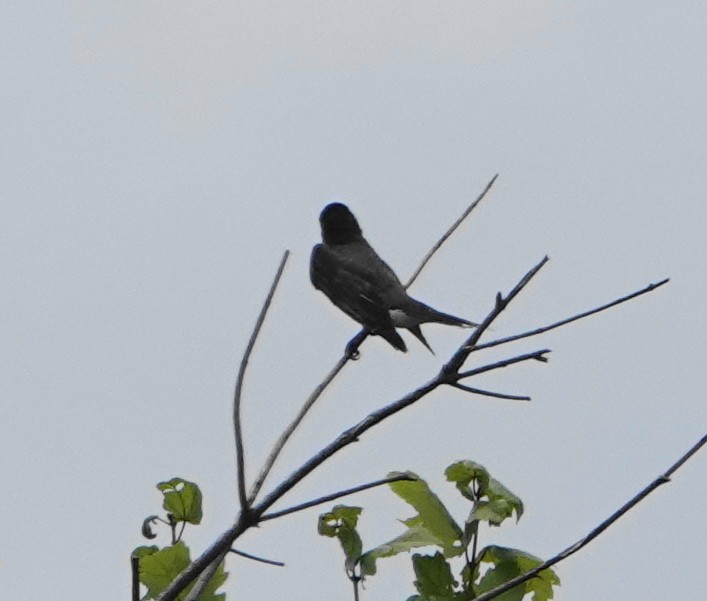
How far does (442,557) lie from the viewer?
3738mm

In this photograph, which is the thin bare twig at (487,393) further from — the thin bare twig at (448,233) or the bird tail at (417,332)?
the bird tail at (417,332)

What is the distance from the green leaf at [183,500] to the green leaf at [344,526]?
363 mm

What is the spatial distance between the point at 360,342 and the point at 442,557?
5.17 metres

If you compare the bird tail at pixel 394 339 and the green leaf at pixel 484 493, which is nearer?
the green leaf at pixel 484 493

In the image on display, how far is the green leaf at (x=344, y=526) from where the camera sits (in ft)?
12.5

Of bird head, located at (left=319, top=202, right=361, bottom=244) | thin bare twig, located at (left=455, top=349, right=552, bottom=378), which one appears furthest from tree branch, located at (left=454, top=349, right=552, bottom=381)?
bird head, located at (left=319, top=202, right=361, bottom=244)

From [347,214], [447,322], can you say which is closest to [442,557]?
[447,322]

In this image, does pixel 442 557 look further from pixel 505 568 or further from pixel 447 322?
pixel 447 322

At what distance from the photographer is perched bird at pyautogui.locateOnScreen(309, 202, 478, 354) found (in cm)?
945

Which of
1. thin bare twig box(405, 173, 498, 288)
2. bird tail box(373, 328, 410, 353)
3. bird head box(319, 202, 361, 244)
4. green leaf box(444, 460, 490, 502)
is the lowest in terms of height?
green leaf box(444, 460, 490, 502)

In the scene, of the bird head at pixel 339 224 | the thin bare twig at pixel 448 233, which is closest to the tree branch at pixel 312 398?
the thin bare twig at pixel 448 233

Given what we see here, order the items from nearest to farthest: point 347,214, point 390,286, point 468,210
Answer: point 468,210 < point 390,286 < point 347,214

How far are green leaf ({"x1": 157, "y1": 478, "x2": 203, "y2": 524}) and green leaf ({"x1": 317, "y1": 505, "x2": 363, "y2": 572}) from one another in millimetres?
363

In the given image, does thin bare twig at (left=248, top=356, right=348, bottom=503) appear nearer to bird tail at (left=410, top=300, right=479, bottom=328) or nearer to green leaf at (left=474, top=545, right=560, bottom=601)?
green leaf at (left=474, top=545, right=560, bottom=601)
